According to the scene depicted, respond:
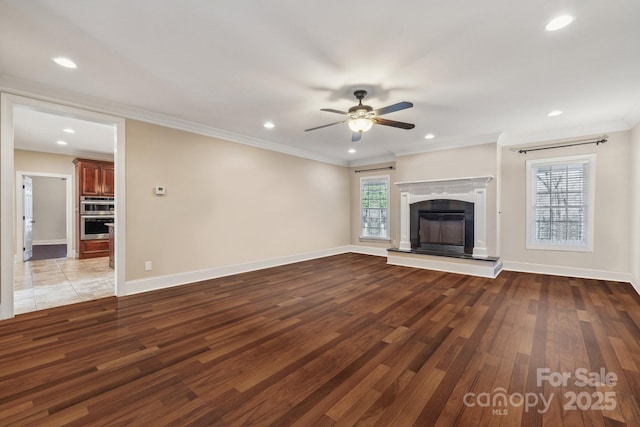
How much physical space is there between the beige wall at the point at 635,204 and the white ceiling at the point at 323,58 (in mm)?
354

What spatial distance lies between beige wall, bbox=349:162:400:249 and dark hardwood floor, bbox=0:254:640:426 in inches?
126

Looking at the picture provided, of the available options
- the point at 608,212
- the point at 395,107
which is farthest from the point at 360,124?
the point at 608,212

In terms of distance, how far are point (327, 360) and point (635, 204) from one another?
5.38m

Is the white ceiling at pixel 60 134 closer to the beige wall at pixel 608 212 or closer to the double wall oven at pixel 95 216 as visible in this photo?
the double wall oven at pixel 95 216

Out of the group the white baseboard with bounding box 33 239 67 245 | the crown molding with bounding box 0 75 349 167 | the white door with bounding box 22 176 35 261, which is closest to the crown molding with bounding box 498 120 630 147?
the crown molding with bounding box 0 75 349 167

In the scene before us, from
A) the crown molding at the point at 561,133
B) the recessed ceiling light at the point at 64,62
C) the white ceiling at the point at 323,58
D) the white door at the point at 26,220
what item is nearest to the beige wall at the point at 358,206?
the crown molding at the point at 561,133

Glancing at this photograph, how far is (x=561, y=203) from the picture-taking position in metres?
5.02

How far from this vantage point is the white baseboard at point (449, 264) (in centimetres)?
493

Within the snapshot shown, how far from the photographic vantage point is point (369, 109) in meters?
3.23

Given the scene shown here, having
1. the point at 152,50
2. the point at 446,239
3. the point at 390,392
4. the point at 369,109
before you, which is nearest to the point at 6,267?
the point at 152,50

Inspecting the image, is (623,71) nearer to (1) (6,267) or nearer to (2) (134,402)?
(2) (134,402)

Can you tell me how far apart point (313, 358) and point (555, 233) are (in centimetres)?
543

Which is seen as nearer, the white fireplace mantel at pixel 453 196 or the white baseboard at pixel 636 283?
the white baseboard at pixel 636 283

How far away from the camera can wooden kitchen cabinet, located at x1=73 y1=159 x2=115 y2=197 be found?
6738 mm
